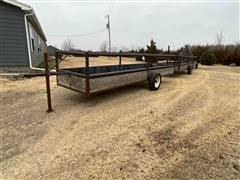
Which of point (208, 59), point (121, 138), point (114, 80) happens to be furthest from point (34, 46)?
point (208, 59)

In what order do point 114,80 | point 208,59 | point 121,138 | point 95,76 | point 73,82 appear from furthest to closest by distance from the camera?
point 208,59
point 114,80
point 73,82
point 95,76
point 121,138

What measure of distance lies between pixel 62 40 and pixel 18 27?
70453mm

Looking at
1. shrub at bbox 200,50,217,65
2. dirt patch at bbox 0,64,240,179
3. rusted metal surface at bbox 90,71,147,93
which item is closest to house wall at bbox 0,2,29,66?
dirt patch at bbox 0,64,240,179

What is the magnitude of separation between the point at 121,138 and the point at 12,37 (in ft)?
25.7

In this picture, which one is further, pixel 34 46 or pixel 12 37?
pixel 34 46

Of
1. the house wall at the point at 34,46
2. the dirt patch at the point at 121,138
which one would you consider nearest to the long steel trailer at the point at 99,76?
the dirt patch at the point at 121,138

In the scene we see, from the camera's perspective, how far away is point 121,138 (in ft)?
9.00

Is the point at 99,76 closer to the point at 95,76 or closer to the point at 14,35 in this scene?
the point at 95,76

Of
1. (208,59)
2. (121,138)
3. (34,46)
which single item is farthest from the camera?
(208,59)

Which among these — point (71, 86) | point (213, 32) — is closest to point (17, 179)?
point (71, 86)

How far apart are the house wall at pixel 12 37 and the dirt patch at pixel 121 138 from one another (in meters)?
4.05

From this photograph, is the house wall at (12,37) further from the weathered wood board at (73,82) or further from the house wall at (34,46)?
the weathered wood board at (73,82)

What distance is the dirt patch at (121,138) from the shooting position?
2064mm

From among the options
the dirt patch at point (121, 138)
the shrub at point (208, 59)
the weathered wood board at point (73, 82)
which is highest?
the shrub at point (208, 59)
